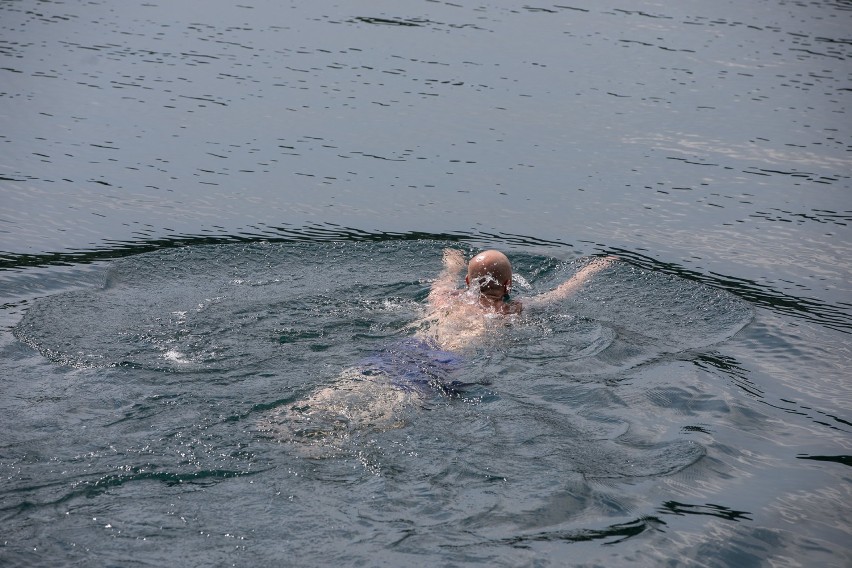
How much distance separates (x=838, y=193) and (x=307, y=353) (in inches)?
267

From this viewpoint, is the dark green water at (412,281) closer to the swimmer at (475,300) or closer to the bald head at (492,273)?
the swimmer at (475,300)

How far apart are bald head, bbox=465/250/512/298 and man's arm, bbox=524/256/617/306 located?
286 mm

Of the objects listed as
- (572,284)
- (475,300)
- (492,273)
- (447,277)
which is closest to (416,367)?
(475,300)

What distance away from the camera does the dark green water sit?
5016 mm

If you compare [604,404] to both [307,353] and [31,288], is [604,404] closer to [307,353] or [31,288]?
[307,353]

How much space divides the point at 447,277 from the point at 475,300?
0.78m

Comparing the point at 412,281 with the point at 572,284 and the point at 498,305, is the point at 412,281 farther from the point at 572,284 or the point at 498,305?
the point at 572,284

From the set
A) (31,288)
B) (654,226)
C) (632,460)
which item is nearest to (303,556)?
(632,460)

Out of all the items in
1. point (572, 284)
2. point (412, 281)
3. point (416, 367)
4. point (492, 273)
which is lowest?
point (416, 367)

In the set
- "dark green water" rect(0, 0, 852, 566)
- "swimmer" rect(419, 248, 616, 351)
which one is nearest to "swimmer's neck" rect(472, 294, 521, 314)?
"swimmer" rect(419, 248, 616, 351)

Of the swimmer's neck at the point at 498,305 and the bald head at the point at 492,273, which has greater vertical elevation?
the bald head at the point at 492,273

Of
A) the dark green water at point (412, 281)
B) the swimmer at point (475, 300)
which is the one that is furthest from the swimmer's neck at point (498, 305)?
the dark green water at point (412, 281)

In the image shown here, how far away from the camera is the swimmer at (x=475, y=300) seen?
7.17m

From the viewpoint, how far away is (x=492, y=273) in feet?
25.2
